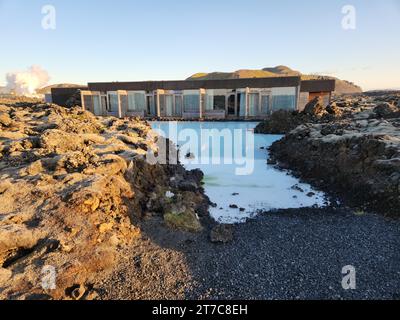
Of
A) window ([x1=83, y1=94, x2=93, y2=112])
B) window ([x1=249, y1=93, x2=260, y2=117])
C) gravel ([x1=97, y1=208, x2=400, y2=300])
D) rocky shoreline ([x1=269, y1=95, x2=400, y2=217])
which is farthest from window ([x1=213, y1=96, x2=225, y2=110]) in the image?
gravel ([x1=97, y1=208, x2=400, y2=300])

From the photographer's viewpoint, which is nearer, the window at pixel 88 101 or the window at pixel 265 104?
the window at pixel 265 104

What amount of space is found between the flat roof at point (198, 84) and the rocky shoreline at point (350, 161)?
27.7ft

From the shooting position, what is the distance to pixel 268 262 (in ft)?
17.1

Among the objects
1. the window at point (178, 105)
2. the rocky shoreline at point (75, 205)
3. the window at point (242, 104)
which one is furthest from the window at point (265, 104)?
the rocky shoreline at point (75, 205)

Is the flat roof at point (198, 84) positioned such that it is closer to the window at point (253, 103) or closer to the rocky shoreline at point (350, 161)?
the window at point (253, 103)

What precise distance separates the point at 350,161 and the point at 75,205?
8489mm

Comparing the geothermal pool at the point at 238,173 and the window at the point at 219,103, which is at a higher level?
the window at the point at 219,103

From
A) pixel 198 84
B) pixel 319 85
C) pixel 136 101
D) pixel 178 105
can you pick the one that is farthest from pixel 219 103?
pixel 319 85

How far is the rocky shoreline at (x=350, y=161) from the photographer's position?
770cm

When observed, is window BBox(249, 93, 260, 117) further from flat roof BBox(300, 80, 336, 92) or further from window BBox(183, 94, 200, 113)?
window BBox(183, 94, 200, 113)

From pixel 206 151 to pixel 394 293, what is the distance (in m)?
10.2

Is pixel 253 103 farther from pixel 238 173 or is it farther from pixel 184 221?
pixel 184 221

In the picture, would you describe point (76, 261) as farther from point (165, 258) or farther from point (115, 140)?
point (115, 140)
